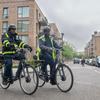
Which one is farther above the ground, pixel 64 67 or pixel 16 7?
pixel 16 7

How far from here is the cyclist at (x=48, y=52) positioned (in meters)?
7.73

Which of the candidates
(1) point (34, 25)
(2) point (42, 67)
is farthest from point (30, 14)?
(2) point (42, 67)

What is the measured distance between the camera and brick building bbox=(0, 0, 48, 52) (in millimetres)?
49625

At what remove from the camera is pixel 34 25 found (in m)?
49.8

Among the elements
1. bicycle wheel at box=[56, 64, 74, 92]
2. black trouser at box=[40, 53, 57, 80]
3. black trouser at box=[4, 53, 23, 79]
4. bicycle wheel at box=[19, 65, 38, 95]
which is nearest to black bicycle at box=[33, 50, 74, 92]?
bicycle wheel at box=[56, 64, 74, 92]

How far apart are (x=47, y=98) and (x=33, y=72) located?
0.78 meters

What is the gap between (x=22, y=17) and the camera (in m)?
50.2

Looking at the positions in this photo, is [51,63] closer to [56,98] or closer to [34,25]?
[56,98]

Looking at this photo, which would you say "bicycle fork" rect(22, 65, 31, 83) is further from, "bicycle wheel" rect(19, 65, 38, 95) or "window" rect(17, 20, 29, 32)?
"window" rect(17, 20, 29, 32)

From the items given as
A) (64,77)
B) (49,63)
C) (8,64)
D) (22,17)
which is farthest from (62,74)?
(22,17)

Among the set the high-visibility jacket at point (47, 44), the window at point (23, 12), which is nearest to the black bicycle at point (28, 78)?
the high-visibility jacket at point (47, 44)

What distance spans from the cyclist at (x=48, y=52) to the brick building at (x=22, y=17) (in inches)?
1618

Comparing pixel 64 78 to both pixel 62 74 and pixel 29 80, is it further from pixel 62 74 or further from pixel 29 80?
pixel 29 80

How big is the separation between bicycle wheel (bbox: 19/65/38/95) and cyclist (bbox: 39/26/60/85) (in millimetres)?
905
